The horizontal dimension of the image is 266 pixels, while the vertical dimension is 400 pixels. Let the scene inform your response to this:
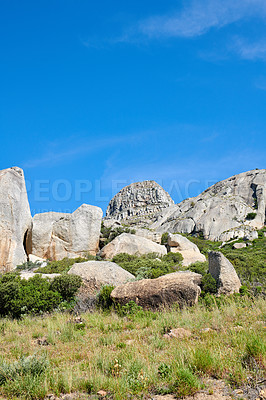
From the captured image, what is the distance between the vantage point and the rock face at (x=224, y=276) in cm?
1113

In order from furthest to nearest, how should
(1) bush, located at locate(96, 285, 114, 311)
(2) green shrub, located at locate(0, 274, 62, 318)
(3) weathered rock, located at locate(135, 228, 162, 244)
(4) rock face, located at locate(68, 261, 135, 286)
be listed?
(3) weathered rock, located at locate(135, 228, 162, 244) → (4) rock face, located at locate(68, 261, 135, 286) → (2) green shrub, located at locate(0, 274, 62, 318) → (1) bush, located at locate(96, 285, 114, 311)

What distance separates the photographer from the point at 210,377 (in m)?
4.46

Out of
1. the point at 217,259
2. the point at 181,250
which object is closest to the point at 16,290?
the point at 217,259

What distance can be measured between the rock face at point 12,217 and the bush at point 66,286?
34.1ft

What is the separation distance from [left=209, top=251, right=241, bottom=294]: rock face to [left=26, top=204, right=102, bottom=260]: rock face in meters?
17.2

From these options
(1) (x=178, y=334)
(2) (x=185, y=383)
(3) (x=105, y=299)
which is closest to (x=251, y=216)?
(3) (x=105, y=299)

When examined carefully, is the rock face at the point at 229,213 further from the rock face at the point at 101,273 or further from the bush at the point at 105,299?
the bush at the point at 105,299

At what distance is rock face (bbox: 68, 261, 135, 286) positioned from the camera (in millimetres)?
13070

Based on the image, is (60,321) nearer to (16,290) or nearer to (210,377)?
(16,290)

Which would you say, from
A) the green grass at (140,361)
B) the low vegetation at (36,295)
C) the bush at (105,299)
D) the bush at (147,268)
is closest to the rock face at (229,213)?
the bush at (147,268)

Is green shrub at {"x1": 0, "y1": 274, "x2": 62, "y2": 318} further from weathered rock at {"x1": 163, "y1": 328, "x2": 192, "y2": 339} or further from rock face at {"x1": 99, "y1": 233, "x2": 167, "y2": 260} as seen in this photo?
rock face at {"x1": 99, "y1": 233, "x2": 167, "y2": 260}

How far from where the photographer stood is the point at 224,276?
1128 centimetres

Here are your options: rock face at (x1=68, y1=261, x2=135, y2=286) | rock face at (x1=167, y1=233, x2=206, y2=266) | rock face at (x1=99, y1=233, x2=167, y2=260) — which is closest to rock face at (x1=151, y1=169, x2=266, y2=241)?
rock face at (x1=167, y1=233, x2=206, y2=266)

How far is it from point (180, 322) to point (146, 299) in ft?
9.89
